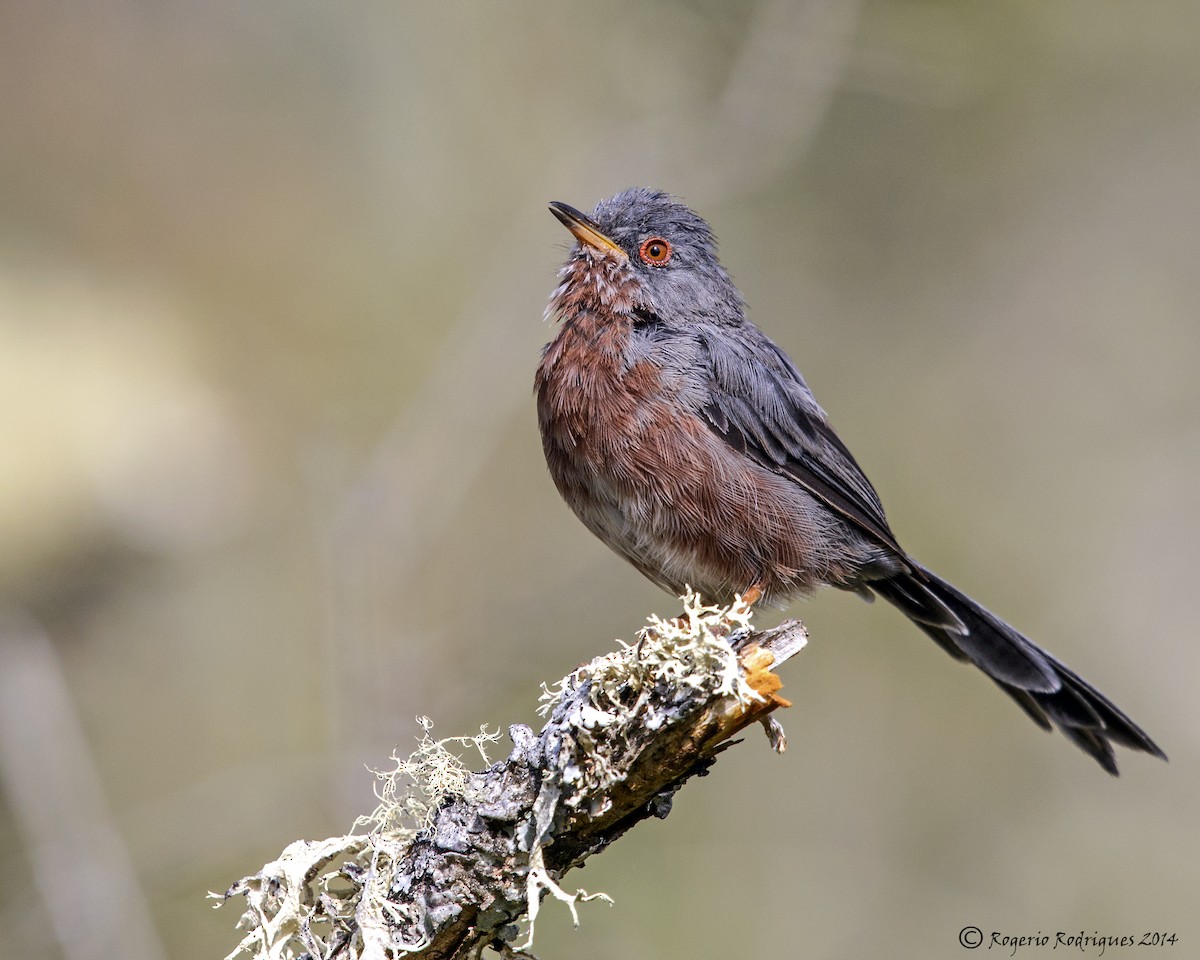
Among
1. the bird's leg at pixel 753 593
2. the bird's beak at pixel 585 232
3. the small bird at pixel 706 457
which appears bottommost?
the bird's leg at pixel 753 593

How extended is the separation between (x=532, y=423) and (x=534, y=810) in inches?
230

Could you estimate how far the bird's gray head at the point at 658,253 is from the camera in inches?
189

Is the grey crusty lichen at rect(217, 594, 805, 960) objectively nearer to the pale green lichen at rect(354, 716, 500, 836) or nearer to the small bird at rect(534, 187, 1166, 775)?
the pale green lichen at rect(354, 716, 500, 836)

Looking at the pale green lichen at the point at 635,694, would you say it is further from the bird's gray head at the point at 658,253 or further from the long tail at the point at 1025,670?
the long tail at the point at 1025,670

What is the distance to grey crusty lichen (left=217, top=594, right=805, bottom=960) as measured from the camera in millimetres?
2846

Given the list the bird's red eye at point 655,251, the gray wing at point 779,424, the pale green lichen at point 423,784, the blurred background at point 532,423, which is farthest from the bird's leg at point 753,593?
the blurred background at point 532,423

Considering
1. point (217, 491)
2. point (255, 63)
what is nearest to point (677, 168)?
point (255, 63)

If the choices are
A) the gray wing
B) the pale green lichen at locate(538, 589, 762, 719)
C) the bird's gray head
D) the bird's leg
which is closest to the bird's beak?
the bird's gray head

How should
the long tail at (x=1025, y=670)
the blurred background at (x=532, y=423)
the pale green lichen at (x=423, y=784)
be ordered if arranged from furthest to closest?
the blurred background at (x=532, y=423) → the long tail at (x=1025, y=670) → the pale green lichen at (x=423, y=784)

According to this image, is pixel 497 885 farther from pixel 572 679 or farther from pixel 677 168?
pixel 677 168

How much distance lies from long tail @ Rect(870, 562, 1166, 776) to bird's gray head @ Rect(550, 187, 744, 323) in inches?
62.0

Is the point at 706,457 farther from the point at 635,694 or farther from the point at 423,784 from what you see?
the point at 423,784

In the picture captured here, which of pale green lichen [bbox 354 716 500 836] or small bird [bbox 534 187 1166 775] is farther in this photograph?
small bird [bbox 534 187 1166 775]

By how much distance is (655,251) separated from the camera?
491 cm
